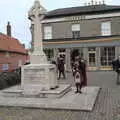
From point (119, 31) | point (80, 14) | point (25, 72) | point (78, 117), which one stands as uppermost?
point (80, 14)

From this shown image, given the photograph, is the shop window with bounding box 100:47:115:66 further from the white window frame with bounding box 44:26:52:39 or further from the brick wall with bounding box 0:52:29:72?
the brick wall with bounding box 0:52:29:72

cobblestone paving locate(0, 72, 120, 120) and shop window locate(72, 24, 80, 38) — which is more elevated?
shop window locate(72, 24, 80, 38)

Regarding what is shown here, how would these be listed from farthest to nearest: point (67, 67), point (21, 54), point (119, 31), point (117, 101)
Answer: point (21, 54), point (67, 67), point (119, 31), point (117, 101)

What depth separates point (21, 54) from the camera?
34688 mm

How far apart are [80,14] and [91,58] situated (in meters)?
6.00

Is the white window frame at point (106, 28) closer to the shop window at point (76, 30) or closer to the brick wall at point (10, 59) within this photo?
the shop window at point (76, 30)

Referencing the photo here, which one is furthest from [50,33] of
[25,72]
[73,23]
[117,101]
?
[117,101]

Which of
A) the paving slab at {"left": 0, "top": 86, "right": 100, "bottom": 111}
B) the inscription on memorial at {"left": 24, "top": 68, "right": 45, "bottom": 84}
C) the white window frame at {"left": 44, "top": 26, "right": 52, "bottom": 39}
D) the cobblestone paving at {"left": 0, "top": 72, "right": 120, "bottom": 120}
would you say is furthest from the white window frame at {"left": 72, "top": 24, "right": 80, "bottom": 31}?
the cobblestone paving at {"left": 0, "top": 72, "right": 120, "bottom": 120}

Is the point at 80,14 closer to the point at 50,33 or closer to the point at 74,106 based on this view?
the point at 50,33

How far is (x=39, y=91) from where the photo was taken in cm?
1027

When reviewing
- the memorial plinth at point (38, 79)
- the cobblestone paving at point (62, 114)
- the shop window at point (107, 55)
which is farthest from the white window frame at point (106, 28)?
the cobblestone paving at point (62, 114)

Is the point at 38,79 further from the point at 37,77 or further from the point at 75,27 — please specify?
the point at 75,27

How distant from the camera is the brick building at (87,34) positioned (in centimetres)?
2966

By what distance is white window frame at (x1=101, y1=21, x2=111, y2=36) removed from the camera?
98.2 feet
